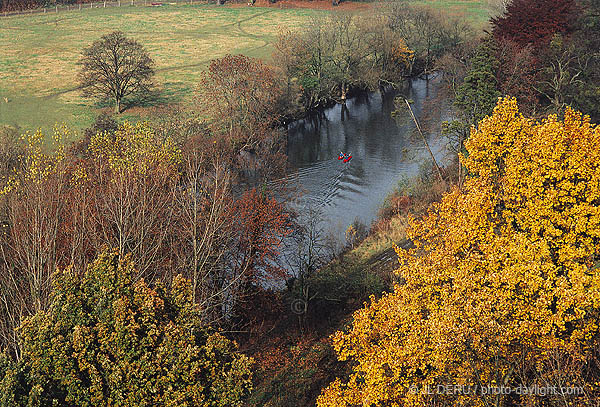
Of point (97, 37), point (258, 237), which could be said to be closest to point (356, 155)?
point (258, 237)

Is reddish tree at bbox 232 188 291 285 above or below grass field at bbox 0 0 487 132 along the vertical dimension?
below

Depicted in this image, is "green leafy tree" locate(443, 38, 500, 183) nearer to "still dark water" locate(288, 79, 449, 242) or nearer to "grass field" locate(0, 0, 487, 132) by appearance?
"still dark water" locate(288, 79, 449, 242)

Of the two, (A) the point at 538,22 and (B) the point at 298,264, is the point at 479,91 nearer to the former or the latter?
(A) the point at 538,22

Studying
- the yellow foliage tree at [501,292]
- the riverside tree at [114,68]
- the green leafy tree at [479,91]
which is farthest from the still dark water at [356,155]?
the yellow foliage tree at [501,292]

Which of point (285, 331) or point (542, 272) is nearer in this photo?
point (542, 272)

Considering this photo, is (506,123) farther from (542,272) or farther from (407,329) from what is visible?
(407,329)

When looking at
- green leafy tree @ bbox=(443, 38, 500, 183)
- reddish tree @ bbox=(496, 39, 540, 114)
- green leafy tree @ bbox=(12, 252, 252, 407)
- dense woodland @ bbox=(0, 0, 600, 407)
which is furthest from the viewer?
reddish tree @ bbox=(496, 39, 540, 114)

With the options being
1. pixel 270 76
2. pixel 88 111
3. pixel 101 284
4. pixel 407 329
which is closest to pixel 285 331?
pixel 407 329

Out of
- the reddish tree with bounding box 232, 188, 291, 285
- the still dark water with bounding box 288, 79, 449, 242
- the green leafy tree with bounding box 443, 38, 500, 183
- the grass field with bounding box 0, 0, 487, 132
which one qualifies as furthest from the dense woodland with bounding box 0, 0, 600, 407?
the grass field with bounding box 0, 0, 487, 132
